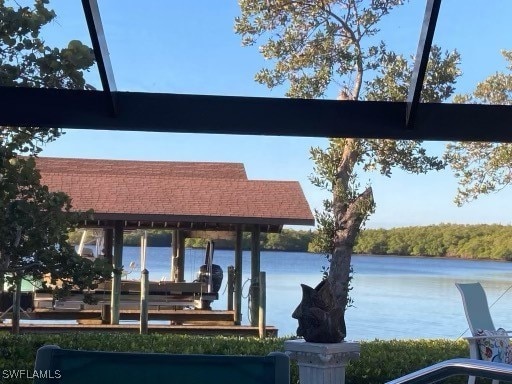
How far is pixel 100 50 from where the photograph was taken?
4035 millimetres

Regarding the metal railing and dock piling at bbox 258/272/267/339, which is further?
dock piling at bbox 258/272/267/339

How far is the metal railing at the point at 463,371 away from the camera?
5.65 feet

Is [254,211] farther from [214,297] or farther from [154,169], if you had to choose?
[154,169]

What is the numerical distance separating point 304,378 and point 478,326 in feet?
4.60

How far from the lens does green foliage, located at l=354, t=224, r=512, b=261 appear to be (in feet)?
57.2

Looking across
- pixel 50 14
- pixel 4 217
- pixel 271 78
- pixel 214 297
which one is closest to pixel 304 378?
pixel 4 217

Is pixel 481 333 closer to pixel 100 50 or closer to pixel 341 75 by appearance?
pixel 100 50

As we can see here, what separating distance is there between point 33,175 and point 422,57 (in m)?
3.65

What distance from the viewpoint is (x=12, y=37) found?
628 centimetres

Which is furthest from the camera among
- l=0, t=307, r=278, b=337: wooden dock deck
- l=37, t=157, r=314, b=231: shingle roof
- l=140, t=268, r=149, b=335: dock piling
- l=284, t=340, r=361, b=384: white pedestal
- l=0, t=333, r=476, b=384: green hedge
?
l=37, t=157, r=314, b=231: shingle roof

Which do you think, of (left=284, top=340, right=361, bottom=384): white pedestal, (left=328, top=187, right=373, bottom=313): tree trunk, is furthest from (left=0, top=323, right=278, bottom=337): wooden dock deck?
(left=284, top=340, right=361, bottom=384): white pedestal

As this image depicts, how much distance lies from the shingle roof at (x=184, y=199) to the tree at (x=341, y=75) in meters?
2.39

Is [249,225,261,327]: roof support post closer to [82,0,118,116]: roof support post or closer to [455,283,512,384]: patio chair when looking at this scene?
[455,283,512,384]: patio chair

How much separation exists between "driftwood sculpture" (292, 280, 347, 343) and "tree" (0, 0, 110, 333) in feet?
6.49
